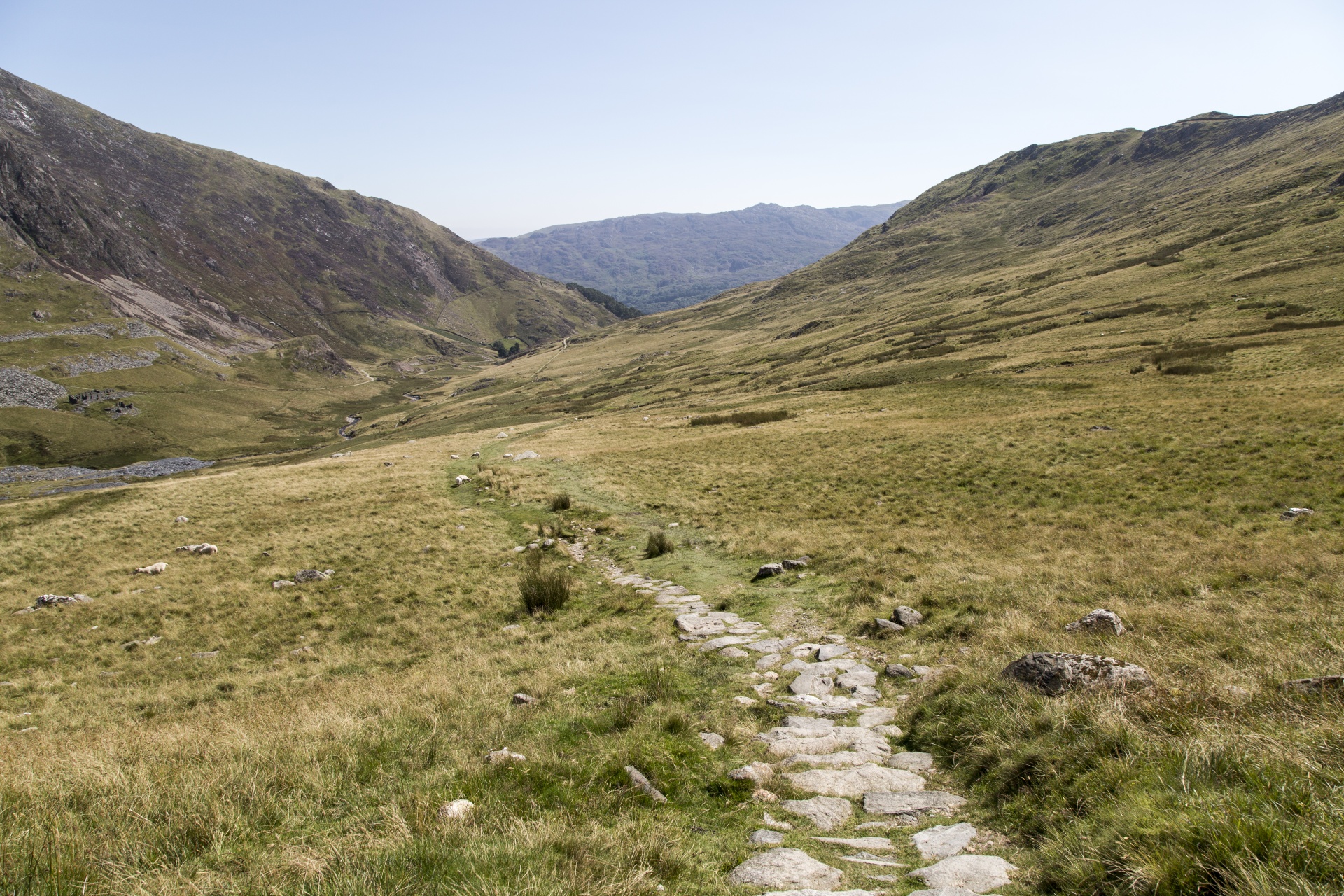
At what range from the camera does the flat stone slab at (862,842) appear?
516 cm

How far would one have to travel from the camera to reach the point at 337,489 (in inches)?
1252

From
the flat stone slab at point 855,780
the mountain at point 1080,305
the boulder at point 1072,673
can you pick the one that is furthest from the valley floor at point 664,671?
the mountain at point 1080,305

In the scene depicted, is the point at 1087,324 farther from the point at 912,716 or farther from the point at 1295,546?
the point at 912,716

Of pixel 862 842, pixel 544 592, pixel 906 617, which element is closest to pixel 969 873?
pixel 862 842

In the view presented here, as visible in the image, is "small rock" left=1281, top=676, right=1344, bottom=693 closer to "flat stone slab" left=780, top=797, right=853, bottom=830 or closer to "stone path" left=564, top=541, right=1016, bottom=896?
"stone path" left=564, top=541, right=1016, bottom=896

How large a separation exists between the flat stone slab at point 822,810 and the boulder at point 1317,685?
460 cm

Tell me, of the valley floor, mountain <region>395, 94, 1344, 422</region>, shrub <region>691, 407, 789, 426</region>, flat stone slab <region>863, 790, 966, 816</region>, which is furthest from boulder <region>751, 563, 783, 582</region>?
mountain <region>395, 94, 1344, 422</region>

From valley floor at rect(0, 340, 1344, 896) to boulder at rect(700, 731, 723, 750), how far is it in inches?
4.5

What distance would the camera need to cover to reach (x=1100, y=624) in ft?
30.2

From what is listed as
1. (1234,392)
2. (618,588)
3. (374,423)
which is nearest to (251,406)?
(374,423)

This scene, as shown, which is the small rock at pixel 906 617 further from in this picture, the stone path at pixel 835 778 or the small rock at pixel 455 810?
the small rock at pixel 455 810

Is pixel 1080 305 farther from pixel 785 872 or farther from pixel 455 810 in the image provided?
pixel 455 810

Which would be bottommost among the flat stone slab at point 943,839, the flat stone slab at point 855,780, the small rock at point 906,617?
the small rock at point 906,617

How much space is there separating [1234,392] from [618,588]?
37569mm
